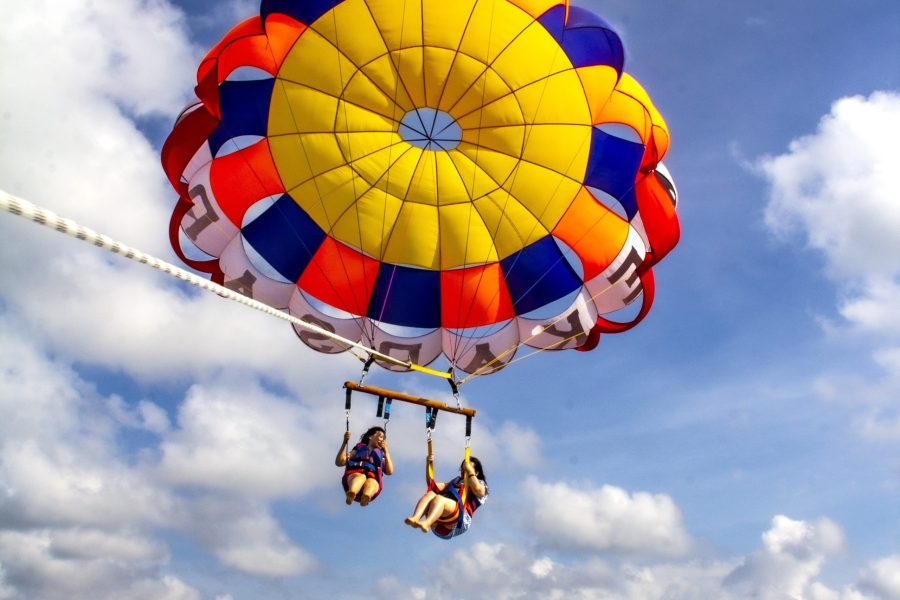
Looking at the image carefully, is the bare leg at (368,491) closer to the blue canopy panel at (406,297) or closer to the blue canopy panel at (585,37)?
the blue canopy panel at (406,297)

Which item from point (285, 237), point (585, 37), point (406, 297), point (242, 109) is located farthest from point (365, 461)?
point (585, 37)

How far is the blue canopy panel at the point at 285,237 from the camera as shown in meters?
10.9

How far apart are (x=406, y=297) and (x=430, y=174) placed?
1818 millimetres

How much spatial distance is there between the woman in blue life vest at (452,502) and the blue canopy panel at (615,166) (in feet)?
13.3

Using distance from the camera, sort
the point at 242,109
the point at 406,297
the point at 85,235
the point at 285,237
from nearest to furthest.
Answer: the point at 85,235, the point at 242,109, the point at 285,237, the point at 406,297

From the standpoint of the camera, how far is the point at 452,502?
8492 millimetres

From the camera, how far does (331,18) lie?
9656 millimetres

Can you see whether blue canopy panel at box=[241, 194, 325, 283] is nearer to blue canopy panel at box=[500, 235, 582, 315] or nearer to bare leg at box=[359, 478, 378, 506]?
blue canopy panel at box=[500, 235, 582, 315]

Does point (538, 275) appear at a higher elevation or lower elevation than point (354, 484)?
higher

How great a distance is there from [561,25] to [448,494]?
19.0 feet

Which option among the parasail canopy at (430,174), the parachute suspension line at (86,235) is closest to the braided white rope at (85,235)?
the parachute suspension line at (86,235)

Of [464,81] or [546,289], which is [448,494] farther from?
[464,81]

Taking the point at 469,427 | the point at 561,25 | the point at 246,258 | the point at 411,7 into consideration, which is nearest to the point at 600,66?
the point at 561,25

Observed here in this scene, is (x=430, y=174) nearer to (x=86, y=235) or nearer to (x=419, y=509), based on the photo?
(x=419, y=509)
